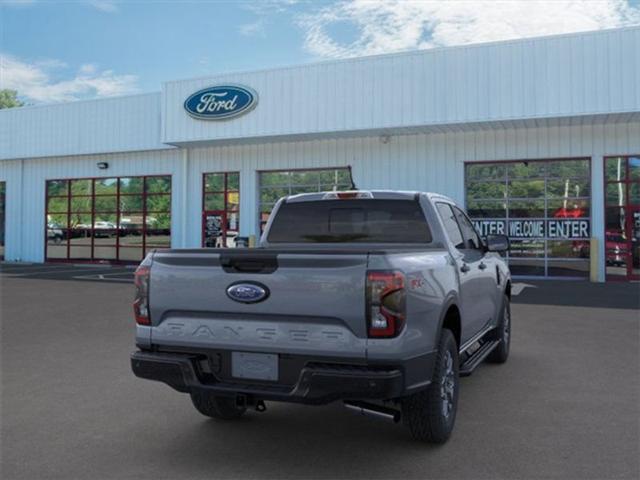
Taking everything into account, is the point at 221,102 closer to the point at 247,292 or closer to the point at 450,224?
the point at 450,224

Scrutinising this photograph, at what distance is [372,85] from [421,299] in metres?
15.0

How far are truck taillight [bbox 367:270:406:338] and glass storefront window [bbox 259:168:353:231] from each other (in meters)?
16.2

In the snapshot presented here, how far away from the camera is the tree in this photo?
68.2 meters

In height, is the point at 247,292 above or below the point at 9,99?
below

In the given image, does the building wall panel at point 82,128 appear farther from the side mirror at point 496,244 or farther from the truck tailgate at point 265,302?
the truck tailgate at point 265,302

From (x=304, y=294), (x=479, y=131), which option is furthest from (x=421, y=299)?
(x=479, y=131)

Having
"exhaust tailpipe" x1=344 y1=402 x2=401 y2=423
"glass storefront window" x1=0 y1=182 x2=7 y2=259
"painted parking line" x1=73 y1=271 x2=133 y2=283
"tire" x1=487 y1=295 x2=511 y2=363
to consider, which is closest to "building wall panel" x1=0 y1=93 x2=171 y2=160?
"glass storefront window" x1=0 y1=182 x2=7 y2=259

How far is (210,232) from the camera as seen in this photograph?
2180 centimetres

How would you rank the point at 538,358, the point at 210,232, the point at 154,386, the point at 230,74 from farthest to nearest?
1. the point at 210,232
2. the point at 230,74
3. the point at 538,358
4. the point at 154,386


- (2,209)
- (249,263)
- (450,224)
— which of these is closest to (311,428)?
(249,263)

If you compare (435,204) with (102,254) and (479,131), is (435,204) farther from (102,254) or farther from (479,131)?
(102,254)

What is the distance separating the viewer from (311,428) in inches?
182

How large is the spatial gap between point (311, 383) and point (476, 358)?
2353 millimetres

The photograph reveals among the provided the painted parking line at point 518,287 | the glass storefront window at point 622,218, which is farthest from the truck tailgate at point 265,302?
the glass storefront window at point 622,218
